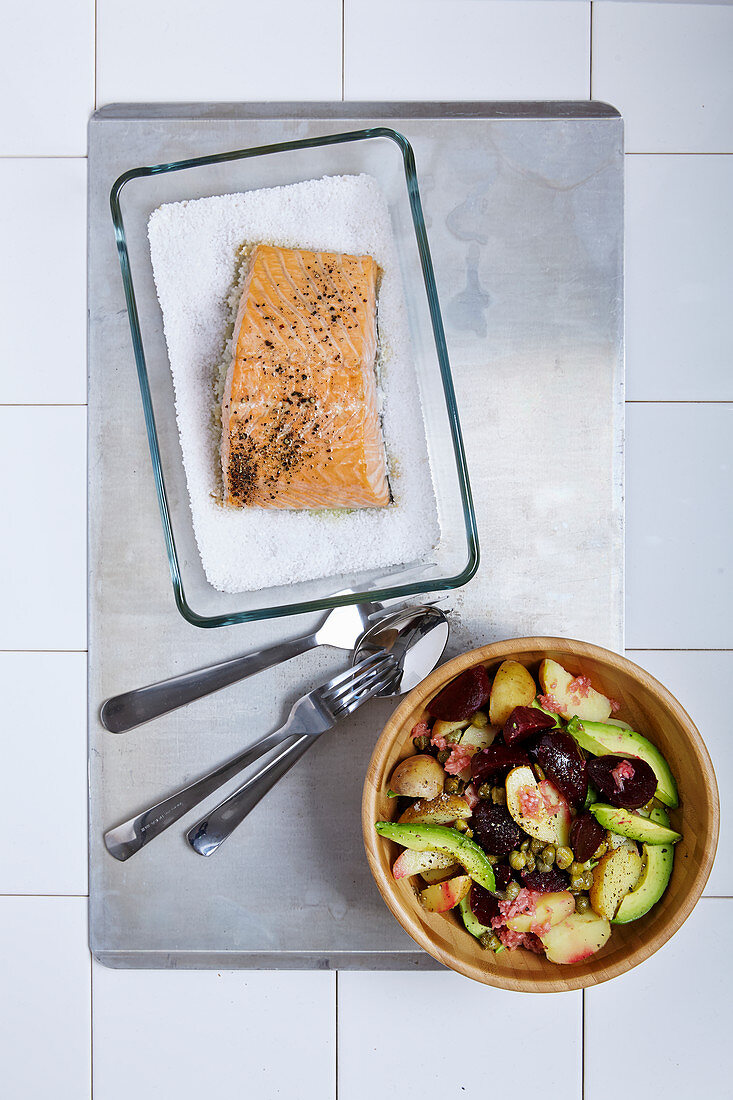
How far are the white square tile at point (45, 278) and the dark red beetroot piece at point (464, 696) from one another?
568 millimetres

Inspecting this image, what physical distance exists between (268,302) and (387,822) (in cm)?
54

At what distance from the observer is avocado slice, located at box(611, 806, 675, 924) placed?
0.80 metres

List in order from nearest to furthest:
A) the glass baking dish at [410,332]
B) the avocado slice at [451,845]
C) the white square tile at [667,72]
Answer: the avocado slice at [451,845], the glass baking dish at [410,332], the white square tile at [667,72]

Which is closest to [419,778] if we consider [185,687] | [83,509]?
[185,687]

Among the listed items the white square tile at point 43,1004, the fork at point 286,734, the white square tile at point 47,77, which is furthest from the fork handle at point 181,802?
the white square tile at point 47,77

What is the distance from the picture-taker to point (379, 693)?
0.91 m

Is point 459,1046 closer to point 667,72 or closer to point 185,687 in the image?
point 185,687

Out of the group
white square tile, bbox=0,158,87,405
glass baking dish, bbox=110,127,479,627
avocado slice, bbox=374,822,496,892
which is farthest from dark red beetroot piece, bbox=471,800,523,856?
white square tile, bbox=0,158,87,405

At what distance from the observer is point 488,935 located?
82cm

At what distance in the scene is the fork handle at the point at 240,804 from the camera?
93cm

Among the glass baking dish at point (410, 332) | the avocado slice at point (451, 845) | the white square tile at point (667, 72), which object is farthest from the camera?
the white square tile at point (667, 72)

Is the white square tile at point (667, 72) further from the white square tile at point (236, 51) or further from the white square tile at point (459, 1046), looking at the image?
the white square tile at point (459, 1046)

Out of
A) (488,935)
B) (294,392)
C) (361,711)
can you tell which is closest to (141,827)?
(361,711)

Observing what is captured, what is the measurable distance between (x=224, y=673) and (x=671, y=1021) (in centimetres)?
71
